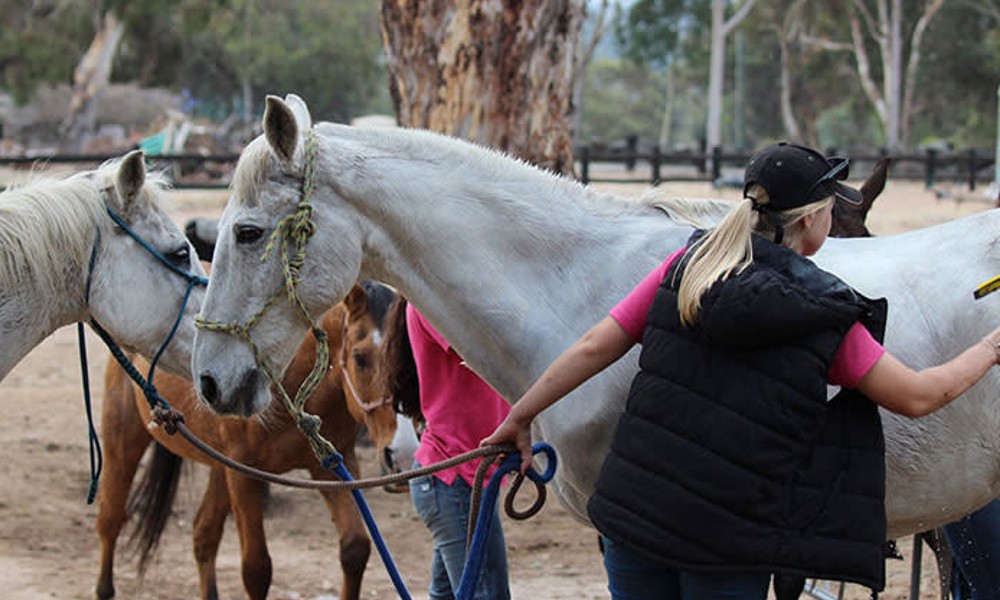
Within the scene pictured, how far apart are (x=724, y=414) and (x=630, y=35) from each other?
2083 inches

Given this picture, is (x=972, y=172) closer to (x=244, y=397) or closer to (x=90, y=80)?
(x=90, y=80)

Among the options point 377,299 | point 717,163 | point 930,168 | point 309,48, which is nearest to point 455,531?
point 377,299

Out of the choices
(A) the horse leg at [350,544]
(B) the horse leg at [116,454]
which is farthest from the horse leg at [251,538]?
(B) the horse leg at [116,454]

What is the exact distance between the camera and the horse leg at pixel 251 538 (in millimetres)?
5410

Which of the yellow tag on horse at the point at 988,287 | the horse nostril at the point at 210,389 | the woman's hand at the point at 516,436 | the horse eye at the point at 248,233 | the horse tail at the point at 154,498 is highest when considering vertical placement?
the horse eye at the point at 248,233

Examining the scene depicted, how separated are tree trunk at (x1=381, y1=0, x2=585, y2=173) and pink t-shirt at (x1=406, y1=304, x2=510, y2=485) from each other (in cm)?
337

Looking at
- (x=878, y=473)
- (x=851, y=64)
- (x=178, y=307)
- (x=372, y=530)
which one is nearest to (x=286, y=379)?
(x=178, y=307)

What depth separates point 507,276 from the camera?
316 cm

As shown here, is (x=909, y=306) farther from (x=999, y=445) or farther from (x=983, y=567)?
(x=983, y=567)

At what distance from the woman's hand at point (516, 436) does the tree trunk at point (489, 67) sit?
431 cm

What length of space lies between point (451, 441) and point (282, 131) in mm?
1294

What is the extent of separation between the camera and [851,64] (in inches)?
1937

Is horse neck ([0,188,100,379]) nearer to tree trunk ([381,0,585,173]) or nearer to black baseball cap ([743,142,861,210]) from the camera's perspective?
black baseball cap ([743,142,861,210])

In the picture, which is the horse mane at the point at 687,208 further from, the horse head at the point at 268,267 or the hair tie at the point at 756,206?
the horse head at the point at 268,267
